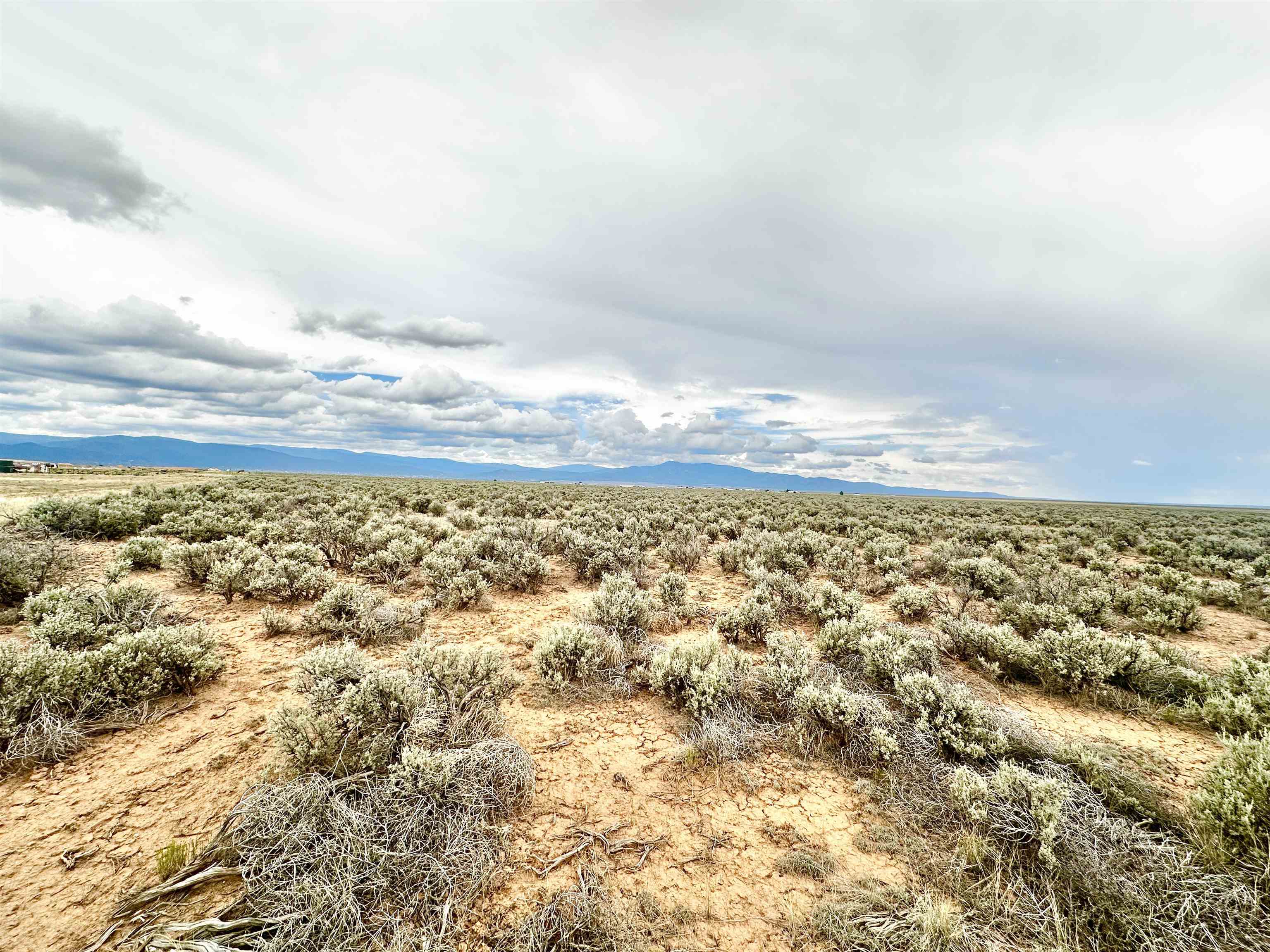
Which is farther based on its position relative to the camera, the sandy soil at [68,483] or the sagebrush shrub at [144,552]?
the sandy soil at [68,483]

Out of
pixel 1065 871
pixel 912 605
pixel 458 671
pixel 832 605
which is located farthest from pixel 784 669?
pixel 912 605

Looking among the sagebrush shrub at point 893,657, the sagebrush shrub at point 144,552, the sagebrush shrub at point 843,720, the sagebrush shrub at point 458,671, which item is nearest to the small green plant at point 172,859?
the sagebrush shrub at point 458,671

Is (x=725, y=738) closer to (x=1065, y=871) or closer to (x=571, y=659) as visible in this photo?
(x=571, y=659)

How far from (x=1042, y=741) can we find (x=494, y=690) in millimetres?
5903

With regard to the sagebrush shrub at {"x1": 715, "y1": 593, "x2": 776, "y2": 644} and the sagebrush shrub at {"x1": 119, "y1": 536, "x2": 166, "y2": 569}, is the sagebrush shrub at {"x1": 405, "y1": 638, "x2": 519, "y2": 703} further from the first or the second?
the sagebrush shrub at {"x1": 119, "y1": 536, "x2": 166, "y2": 569}

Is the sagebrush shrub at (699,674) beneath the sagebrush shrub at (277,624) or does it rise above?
above

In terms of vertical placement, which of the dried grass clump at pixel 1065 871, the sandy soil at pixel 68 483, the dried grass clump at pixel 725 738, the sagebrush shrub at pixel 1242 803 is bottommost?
the sandy soil at pixel 68 483

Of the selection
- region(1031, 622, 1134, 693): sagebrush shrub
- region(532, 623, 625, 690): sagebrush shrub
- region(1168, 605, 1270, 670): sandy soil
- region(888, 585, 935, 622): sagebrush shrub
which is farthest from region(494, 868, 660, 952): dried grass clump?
region(1168, 605, 1270, 670): sandy soil

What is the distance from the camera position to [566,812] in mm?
4164

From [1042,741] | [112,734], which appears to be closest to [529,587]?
[112,734]

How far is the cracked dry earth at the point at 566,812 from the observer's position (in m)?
3.20

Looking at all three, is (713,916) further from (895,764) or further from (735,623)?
(735,623)

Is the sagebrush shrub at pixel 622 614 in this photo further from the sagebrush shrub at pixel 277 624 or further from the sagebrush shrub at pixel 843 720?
the sagebrush shrub at pixel 277 624

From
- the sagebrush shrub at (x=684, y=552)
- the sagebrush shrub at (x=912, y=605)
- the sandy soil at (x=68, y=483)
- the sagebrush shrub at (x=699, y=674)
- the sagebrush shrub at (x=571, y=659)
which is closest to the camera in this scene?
the sagebrush shrub at (x=699, y=674)
